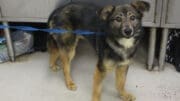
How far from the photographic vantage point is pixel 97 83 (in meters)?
2.41

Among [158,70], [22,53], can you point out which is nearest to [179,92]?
[158,70]

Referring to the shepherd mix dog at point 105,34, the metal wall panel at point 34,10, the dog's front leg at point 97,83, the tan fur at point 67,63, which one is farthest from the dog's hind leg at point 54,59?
the dog's front leg at point 97,83

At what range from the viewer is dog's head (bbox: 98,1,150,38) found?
82.8 inches

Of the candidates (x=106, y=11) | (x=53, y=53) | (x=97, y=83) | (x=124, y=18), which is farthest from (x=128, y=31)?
(x=53, y=53)

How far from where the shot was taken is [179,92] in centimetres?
265

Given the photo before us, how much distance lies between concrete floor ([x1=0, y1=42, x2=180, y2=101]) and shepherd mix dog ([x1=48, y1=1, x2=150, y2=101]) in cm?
10

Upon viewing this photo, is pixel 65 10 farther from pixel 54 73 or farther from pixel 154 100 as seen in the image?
pixel 154 100

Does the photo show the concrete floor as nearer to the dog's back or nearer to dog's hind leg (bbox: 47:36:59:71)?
dog's hind leg (bbox: 47:36:59:71)

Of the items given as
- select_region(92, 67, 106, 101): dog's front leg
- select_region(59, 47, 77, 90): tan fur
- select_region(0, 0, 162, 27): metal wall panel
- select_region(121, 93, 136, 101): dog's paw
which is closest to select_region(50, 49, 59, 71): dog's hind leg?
select_region(59, 47, 77, 90): tan fur

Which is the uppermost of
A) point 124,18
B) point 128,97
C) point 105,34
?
point 124,18

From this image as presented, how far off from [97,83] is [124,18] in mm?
532

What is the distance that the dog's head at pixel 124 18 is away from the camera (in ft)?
6.90

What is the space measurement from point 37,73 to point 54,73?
0.46 ft

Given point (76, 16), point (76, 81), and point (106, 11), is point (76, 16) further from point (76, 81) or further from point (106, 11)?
point (76, 81)
